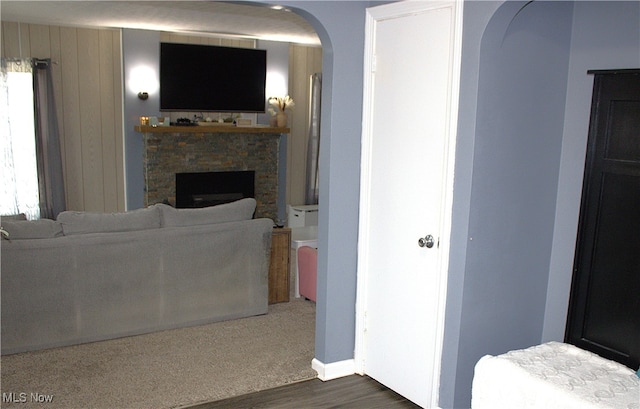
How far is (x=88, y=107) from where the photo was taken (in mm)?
7133

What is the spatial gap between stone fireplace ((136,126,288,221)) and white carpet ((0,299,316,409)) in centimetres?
325

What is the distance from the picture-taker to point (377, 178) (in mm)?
3551

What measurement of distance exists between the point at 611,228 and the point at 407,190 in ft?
3.42

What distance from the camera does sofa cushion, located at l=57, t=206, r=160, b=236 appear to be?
13.0 ft

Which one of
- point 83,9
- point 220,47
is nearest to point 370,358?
point 83,9

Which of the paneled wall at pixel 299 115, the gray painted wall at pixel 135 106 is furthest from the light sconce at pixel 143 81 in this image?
the paneled wall at pixel 299 115

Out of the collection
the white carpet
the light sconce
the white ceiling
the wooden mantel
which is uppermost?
the white ceiling

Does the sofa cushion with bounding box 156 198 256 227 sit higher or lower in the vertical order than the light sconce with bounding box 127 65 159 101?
lower

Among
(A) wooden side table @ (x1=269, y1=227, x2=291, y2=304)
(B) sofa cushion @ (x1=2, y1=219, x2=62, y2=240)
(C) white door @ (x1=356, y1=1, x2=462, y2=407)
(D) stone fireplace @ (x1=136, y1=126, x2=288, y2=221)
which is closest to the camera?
(C) white door @ (x1=356, y1=1, x2=462, y2=407)

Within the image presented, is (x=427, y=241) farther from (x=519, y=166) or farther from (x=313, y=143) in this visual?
(x=313, y=143)

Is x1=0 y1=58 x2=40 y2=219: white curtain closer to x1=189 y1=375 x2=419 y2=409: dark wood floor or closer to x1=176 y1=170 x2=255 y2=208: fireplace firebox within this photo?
x1=176 y1=170 x2=255 y2=208: fireplace firebox

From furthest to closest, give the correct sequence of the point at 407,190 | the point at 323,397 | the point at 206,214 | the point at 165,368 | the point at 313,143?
the point at 313,143 < the point at 206,214 < the point at 165,368 < the point at 323,397 < the point at 407,190

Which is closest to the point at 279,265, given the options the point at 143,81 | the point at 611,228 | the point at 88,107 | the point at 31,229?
the point at 31,229

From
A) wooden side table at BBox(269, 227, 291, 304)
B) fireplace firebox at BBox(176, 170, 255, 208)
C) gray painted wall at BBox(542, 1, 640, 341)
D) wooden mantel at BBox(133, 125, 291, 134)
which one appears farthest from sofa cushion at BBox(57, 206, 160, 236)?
fireplace firebox at BBox(176, 170, 255, 208)
